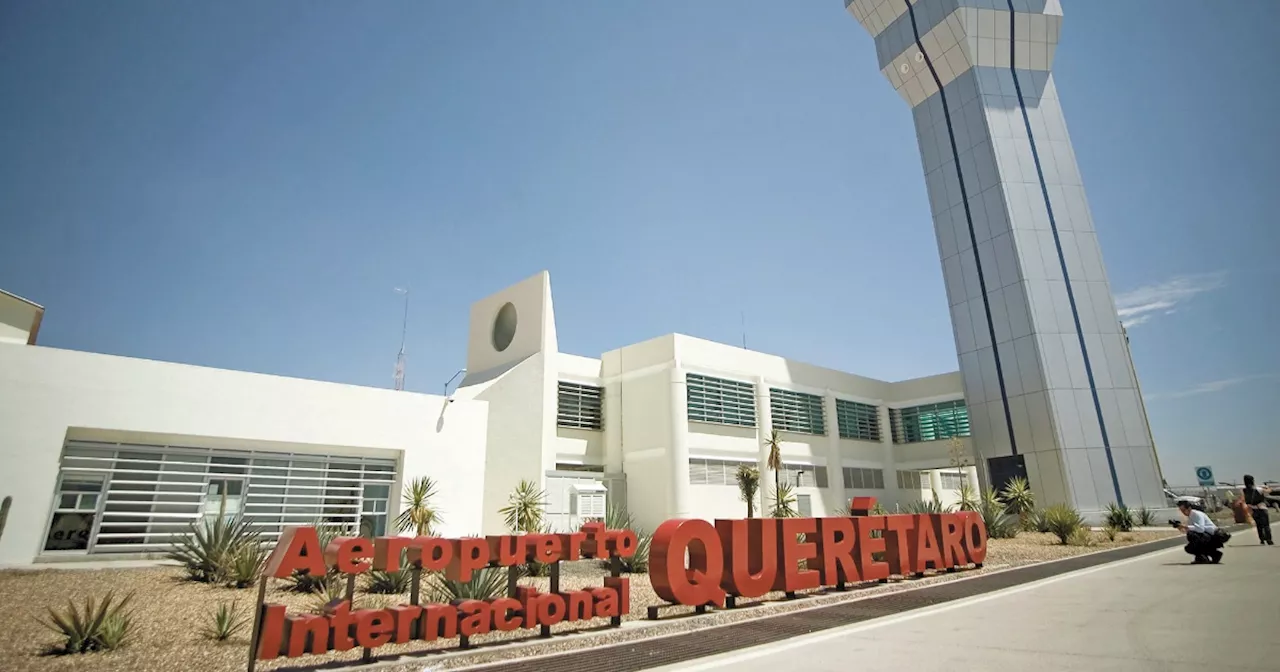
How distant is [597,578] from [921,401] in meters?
32.6

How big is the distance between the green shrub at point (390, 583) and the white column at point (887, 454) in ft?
112

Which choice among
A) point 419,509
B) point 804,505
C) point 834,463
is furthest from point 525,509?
point 834,463

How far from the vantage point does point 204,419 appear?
A: 18.4 metres

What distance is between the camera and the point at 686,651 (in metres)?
8.09

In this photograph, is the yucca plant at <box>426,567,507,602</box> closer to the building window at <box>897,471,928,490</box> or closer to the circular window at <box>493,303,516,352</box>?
the circular window at <box>493,303,516,352</box>

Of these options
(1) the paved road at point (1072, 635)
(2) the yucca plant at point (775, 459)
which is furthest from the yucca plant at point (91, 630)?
(2) the yucca plant at point (775, 459)

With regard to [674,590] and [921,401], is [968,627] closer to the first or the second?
[674,590]

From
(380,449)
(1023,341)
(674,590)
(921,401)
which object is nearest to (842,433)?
(921,401)

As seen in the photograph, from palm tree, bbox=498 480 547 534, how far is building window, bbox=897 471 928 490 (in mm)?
27402

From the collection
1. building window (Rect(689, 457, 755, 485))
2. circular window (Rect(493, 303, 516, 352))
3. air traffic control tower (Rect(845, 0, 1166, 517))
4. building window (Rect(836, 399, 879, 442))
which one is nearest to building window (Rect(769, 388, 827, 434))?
building window (Rect(836, 399, 879, 442))

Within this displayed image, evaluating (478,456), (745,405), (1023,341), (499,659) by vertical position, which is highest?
(1023,341)

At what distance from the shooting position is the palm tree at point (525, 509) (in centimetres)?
2322

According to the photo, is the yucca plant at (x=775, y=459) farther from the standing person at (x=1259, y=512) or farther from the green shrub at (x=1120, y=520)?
the standing person at (x=1259, y=512)

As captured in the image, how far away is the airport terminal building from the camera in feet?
54.5
